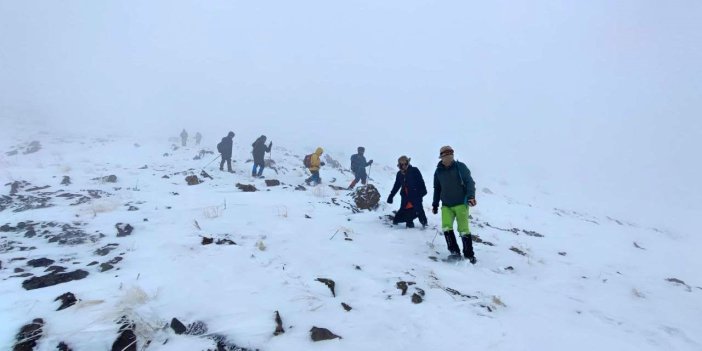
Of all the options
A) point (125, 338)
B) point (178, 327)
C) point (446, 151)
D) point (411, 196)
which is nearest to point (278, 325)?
point (178, 327)

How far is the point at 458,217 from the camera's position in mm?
7148

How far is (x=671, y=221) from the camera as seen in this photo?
112 ft

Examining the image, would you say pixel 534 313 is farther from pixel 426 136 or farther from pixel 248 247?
pixel 426 136

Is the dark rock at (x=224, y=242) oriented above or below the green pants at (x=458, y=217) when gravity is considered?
below

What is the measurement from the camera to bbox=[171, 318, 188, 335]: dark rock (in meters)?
3.65

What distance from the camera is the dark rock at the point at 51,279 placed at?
→ 14.8ft

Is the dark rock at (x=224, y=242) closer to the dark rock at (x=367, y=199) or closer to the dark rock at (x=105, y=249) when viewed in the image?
the dark rock at (x=105, y=249)

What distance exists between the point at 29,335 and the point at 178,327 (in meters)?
1.24

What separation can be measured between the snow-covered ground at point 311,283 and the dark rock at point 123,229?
180mm

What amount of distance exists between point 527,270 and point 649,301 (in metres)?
1.89

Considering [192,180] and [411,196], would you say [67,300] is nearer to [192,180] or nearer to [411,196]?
[411,196]

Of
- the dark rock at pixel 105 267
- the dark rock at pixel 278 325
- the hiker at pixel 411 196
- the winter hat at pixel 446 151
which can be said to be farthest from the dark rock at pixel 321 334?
the hiker at pixel 411 196

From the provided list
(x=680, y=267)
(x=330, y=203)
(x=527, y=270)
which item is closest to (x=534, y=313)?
(x=527, y=270)

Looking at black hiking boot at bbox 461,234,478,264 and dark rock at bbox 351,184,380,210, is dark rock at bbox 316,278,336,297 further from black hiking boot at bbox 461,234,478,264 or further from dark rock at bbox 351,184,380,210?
dark rock at bbox 351,184,380,210
